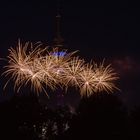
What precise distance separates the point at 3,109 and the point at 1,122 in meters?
3.24

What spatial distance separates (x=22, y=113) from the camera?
232 ft

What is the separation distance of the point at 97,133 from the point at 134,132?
3.92 m

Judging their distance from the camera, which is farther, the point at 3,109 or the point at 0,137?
the point at 3,109

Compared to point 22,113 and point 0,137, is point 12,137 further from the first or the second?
point 22,113

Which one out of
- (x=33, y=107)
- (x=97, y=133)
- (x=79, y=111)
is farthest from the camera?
(x=33, y=107)

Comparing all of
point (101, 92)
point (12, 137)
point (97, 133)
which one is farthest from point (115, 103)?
point (12, 137)

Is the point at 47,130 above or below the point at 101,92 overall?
below

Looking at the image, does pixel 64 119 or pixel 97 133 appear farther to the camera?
pixel 64 119

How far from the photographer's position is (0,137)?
64.6 m

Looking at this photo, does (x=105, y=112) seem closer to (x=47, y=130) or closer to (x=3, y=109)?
(x=47, y=130)

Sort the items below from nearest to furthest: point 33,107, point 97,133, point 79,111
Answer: point 97,133 < point 79,111 < point 33,107

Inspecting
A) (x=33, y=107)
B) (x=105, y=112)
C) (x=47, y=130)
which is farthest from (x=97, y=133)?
(x=33, y=107)

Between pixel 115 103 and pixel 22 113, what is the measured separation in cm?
1053

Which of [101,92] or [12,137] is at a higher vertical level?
[101,92]
